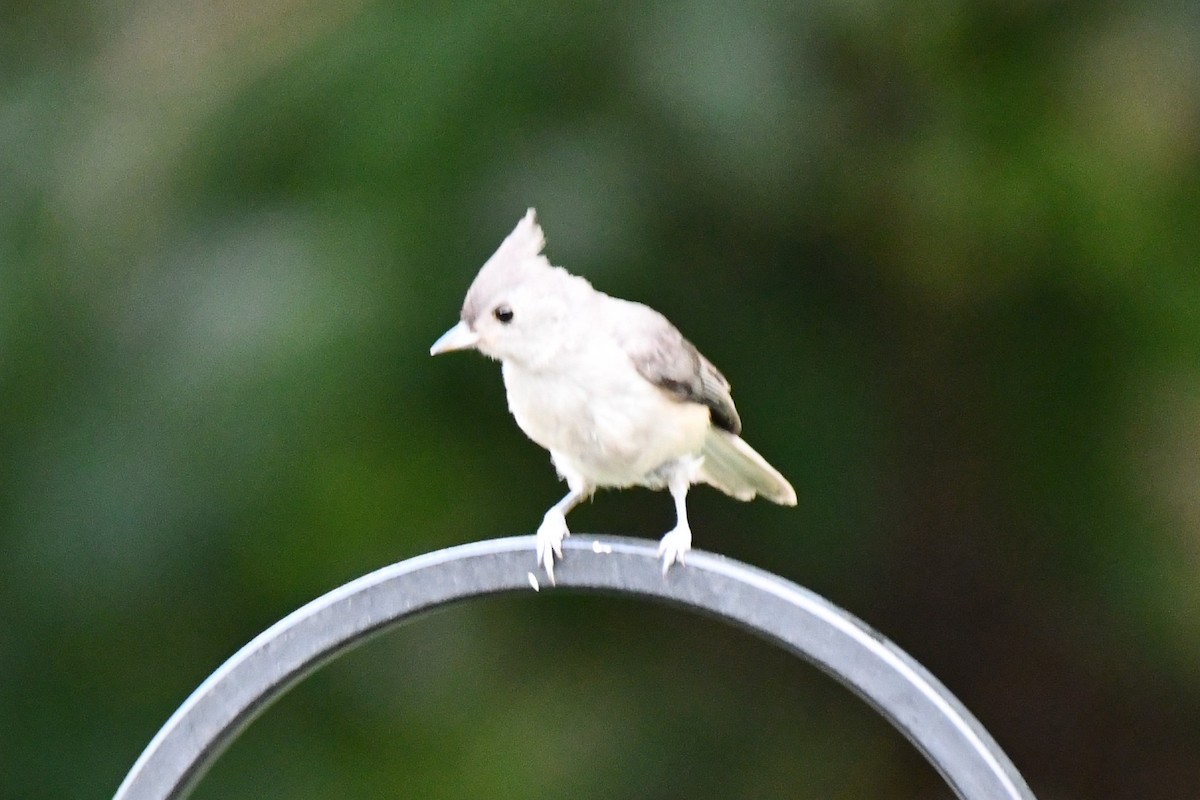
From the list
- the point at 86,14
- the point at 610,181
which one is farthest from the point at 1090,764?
the point at 86,14

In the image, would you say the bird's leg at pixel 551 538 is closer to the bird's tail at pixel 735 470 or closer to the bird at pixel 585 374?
the bird at pixel 585 374

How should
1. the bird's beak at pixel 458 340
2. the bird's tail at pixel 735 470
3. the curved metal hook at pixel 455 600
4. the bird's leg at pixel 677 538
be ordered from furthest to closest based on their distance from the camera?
the bird's tail at pixel 735 470, the bird's beak at pixel 458 340, the bird's leg at pixel 677 538, the curved metal hook at pixel 455 600

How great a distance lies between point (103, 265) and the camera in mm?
2266

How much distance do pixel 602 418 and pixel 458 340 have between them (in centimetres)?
20

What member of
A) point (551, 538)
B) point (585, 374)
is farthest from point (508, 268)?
point (551, 538)

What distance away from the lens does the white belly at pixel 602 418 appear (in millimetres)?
1575

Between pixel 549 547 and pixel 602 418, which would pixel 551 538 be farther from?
pixel 602 418

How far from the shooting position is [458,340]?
1.47 metres

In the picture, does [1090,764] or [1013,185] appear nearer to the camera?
[1013,185]

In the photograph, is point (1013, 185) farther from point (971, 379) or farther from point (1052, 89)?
point (971, 379)

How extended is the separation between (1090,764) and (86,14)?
2097 mm

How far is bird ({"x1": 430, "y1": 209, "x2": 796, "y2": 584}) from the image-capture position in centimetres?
151

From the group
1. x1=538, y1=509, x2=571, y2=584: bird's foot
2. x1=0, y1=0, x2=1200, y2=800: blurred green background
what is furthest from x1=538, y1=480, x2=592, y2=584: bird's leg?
x1=0, y1=0, x2=1200, y2=800: blurred green background

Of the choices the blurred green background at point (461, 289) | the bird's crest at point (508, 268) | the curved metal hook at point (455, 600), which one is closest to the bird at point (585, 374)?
the bird's crest at point (508, 268)
